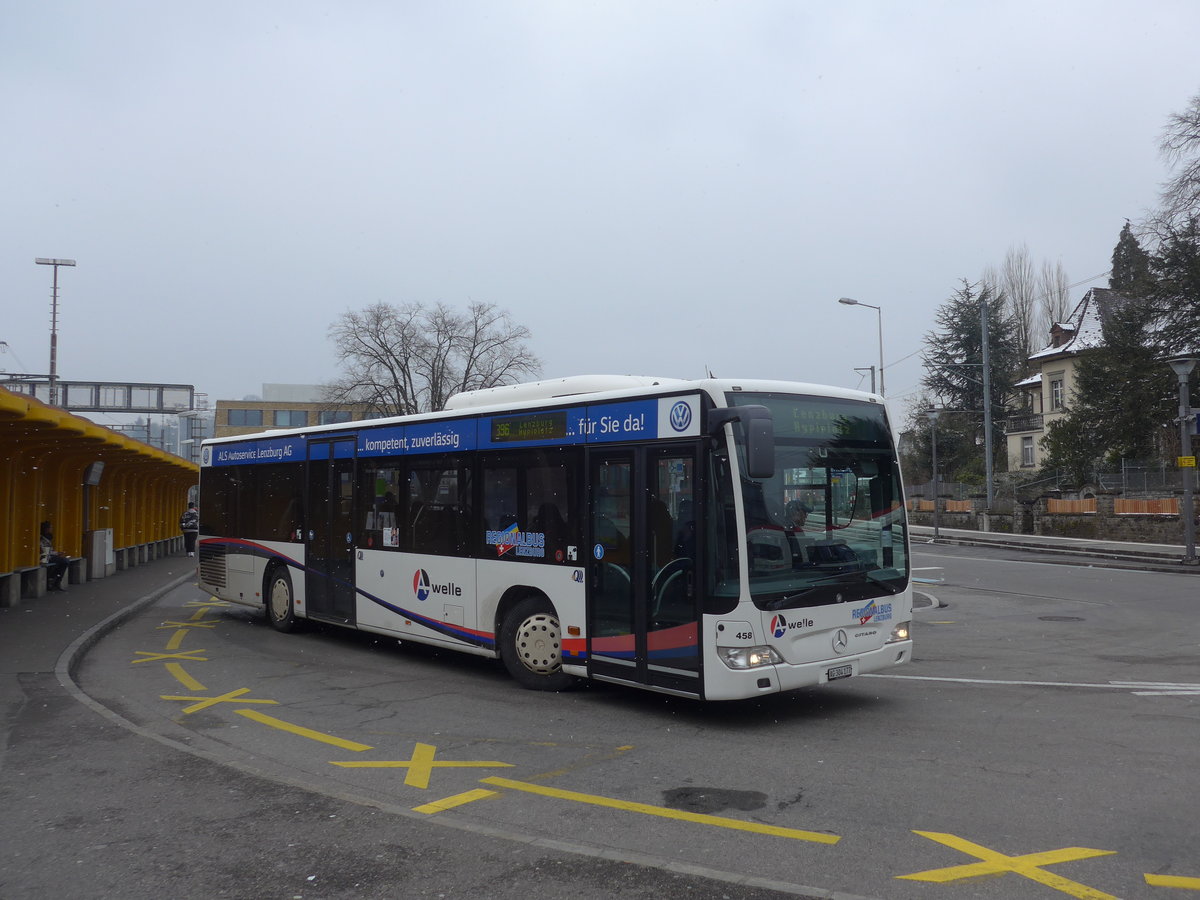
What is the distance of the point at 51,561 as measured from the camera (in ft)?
A: 65.3

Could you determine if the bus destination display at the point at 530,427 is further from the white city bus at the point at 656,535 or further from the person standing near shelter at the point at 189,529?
the person standing near shelter at the point at 189,529

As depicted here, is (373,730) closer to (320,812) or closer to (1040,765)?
(320,812)

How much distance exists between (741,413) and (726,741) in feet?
8.49

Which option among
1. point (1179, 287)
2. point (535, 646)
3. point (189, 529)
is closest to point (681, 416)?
point (535, 646)

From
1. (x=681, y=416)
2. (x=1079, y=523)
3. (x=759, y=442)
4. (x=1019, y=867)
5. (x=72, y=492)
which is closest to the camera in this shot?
(x=1019, y=867)

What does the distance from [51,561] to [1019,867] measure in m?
20.2

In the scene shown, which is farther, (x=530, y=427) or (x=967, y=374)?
(x=967, y=374)

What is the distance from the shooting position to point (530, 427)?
9.84m

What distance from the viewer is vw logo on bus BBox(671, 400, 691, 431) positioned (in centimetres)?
819

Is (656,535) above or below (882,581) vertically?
above

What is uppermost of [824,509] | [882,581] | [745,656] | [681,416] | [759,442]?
[681,416]

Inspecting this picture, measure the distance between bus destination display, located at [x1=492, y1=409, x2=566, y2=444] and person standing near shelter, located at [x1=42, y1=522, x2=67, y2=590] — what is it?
1387cm

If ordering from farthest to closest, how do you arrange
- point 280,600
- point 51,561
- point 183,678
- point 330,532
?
1. point 51,561
2. point 280,600
3. point 330,532
4. point 183,678

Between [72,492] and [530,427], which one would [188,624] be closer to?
[72,492]
